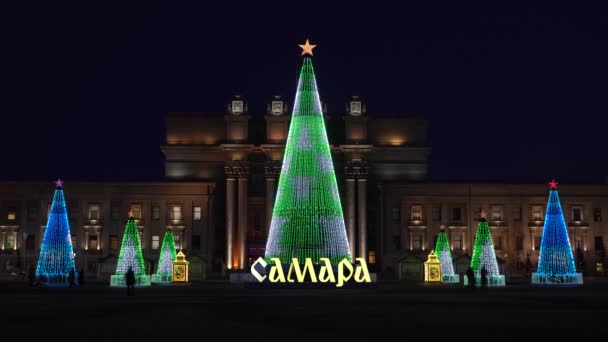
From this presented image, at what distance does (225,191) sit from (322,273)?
2001 inches

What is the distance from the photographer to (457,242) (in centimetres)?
9500

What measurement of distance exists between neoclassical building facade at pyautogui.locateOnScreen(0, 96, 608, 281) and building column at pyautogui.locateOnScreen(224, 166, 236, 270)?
112 mm

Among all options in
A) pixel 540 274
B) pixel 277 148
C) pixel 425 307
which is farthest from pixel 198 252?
pixel 425 307

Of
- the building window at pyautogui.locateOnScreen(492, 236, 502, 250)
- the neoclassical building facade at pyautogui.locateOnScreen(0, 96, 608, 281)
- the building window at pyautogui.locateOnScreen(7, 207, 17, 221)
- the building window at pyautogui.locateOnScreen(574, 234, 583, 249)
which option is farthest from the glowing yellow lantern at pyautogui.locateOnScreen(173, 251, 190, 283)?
the building window at pyautogui.locateOnScreen(574, 234, 583, 249)

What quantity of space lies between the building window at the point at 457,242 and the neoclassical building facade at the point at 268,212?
13 cm

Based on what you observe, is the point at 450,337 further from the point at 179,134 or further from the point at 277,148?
the point at 179,134

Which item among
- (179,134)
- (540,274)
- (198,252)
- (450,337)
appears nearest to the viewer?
(450,337)

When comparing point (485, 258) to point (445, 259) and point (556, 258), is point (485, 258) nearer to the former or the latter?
point (556, 258)

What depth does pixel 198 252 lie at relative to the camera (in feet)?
311

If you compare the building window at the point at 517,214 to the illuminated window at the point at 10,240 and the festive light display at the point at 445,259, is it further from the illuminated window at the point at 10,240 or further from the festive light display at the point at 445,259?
the illuminated window at the point at 10,240

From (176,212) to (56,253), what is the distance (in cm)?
4014

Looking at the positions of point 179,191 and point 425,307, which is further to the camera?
point 179,191

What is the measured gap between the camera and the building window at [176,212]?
313 feet

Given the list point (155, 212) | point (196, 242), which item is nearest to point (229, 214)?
point (196, 242)
